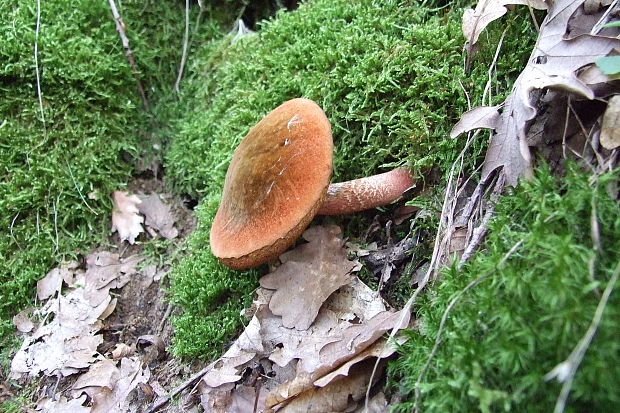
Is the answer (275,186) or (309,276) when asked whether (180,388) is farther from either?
(275,186)

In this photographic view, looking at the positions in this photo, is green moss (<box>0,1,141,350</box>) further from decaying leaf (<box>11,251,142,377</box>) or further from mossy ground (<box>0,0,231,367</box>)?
decaying leaf (<box>11,251,142,377</box>)

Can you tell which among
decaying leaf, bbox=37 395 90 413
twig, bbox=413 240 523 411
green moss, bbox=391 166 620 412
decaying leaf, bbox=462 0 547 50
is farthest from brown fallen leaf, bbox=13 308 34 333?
decaying leaf, bbox=462 0 547 50

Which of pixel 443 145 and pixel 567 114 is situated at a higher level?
pixel 567 114

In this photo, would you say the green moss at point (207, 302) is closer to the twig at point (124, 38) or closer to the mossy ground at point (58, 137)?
the mossy ground at point (58, 137)

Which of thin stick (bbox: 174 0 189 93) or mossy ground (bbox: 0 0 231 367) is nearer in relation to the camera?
mossy ground (bbox: 0 0 231 367)

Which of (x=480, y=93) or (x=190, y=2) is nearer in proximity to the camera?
(x=480, y=93)

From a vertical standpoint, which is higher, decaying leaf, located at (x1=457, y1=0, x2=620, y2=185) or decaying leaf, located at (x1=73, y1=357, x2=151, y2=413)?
decaying leaf, located at (x1=457, y1=0, x2=620, y2=185)

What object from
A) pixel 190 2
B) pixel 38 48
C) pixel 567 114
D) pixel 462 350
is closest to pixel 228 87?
pixel 190 2

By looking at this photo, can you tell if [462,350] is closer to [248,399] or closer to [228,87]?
[248,399]
